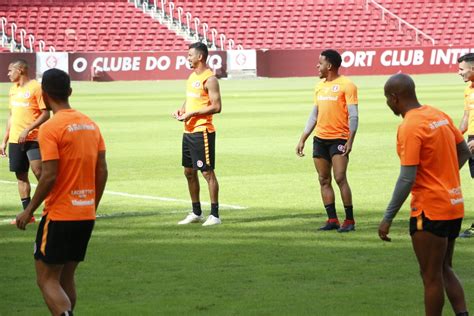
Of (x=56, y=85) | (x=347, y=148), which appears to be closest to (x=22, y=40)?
(x=347, y=148)

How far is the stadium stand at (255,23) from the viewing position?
60.2 meters

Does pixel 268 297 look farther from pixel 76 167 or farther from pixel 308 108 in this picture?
pixel 308 108

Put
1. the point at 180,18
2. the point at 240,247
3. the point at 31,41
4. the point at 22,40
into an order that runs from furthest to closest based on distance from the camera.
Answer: the point at 180,18 < the point at 31,41 < the point at 22,40 < the point at 240,247

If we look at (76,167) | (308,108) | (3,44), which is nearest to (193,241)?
(76,167)

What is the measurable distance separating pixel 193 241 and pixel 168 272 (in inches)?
75.8

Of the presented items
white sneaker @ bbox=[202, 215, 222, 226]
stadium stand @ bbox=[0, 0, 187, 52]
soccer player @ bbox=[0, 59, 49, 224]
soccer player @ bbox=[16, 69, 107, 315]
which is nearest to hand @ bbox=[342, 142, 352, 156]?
white sneaker @ bbox=[202, 215, 222, 226]

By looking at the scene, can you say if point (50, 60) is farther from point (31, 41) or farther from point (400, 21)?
point (400, 21)

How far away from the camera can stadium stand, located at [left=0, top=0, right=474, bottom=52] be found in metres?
60.2

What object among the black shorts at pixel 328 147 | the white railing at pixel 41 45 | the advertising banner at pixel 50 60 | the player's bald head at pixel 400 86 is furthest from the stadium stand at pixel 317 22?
the player's bald head at pixel 400 86

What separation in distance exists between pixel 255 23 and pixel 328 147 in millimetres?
51132

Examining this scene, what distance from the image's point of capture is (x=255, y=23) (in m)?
63.9

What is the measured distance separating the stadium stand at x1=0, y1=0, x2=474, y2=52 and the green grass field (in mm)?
35604

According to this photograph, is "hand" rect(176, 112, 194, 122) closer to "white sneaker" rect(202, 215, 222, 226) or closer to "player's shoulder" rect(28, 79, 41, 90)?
"white sneaker" rect(202, 215, 222, 226)

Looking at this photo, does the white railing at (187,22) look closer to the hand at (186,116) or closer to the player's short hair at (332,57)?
the hand at (186,116)
